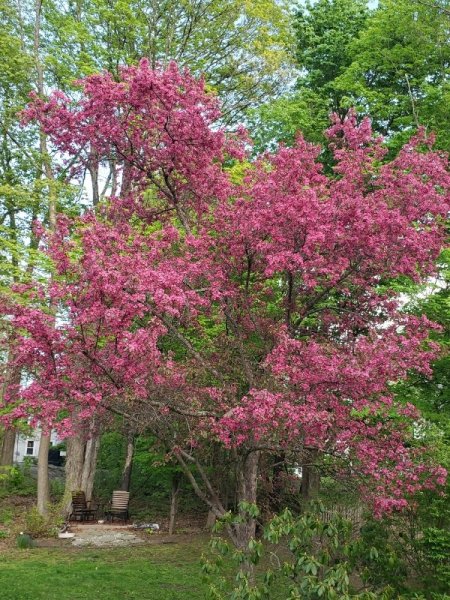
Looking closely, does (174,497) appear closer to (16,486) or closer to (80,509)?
Answer: (80,509)

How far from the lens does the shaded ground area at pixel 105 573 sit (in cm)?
794

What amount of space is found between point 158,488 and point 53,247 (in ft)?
47.1

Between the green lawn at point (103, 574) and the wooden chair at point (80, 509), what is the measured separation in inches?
121

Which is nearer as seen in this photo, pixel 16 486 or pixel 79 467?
pixel 79 467

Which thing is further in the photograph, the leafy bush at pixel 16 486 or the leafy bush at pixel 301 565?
the leafy bush at pixel 16 486

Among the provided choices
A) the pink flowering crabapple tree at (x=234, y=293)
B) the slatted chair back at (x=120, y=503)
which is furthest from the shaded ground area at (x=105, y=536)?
the pink flowering crabapple tree at (x=234, y=293)

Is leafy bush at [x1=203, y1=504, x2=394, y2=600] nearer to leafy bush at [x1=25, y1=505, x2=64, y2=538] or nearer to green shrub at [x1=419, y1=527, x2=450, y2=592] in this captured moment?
green shrub at [x1=419, y1=527, x2=450, y2=592]

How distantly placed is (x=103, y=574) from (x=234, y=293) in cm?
526

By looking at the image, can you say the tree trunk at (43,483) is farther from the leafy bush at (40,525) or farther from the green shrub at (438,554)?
the green shrub at (438,554)

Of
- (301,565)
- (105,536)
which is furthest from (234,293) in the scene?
(105,536)

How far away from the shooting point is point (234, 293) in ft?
21.6

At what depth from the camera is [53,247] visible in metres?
5.87

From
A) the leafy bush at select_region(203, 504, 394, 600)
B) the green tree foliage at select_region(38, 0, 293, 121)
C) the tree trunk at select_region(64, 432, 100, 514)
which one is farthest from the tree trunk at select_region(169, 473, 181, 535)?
the green tree foliage at select_region(38, 0, 293, 121)

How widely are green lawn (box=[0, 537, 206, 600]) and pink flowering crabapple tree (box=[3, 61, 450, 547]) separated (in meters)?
2.81
